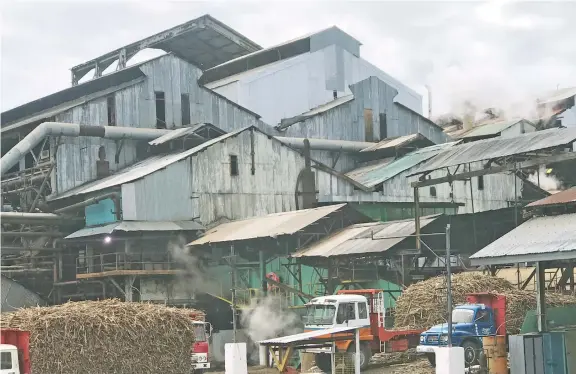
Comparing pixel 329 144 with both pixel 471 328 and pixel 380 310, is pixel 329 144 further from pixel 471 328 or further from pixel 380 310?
pixel 471 328

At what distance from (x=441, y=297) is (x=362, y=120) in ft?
115

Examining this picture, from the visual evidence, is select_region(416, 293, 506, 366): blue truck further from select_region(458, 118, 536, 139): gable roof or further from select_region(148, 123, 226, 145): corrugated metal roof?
select_region(458, 118, 536, 139): gable roof

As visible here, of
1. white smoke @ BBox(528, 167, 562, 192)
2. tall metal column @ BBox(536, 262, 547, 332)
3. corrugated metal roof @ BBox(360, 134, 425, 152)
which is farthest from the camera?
white smoke @ BBox(528, 167, 562, 192)

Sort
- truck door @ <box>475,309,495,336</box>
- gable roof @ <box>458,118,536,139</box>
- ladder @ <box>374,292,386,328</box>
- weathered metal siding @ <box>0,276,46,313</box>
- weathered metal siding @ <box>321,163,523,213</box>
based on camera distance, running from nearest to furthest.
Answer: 1. truck door @ <box>475,309,495,336</box>
2. ladder @ <box>374,292,386,328</box>
3. weathered metal siding @ <box>0,276,46,313</box>
4. weathered metal siding @ <box>321,163,523,213</box>
5. gable roof @ <box>458,118,536,139</box>

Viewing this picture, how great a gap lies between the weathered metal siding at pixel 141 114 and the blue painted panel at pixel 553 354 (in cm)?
3647

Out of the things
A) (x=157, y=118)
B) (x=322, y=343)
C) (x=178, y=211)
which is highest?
(x=157, y=118)

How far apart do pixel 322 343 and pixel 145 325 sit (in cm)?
546

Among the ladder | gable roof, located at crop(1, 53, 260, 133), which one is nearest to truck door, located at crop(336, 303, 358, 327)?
the ladder

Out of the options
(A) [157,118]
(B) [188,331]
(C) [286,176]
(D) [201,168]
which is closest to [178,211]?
(D) [201,168]

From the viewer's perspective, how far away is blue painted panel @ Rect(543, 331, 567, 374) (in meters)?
23.7

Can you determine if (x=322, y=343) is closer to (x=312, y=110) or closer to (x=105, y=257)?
(x=105, y=257)

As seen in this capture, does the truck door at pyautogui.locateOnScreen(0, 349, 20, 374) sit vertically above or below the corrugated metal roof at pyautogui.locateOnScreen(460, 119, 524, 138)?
below

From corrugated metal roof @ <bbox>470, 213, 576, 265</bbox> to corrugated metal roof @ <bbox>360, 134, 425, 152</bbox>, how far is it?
33.0 metres

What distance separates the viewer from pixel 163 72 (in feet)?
196
